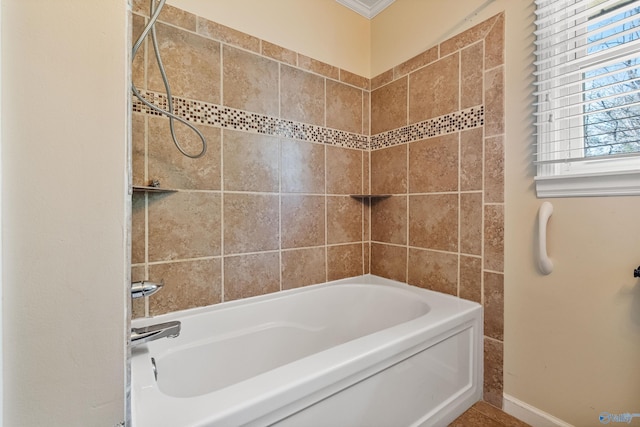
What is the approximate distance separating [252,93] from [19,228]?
4.17 ft

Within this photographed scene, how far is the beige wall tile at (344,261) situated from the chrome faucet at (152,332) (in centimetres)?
96

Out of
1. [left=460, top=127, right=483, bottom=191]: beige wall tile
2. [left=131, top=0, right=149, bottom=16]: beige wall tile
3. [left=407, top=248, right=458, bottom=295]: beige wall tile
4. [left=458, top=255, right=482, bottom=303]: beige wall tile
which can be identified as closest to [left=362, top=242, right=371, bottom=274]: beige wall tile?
[left=407, top=248, right=458, bottom=295]: beige wall tile

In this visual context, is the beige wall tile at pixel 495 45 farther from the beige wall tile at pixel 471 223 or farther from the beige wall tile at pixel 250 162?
the beige wall tile at pixel 250 162

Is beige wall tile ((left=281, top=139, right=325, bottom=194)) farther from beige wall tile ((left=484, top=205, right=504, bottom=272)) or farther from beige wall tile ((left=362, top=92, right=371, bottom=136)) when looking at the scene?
beige wall tile ((left=484, top=205, right=504, bottom=272))

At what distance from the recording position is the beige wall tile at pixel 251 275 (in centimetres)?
139

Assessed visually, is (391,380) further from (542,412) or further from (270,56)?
(270,56)

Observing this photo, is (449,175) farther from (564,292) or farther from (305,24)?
(305,24)

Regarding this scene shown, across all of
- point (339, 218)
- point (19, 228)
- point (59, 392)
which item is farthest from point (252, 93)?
point (59, 392)

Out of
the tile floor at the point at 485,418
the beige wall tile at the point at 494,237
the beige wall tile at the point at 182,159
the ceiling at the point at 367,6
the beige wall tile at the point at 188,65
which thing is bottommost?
the tile floor at the point at 485,418

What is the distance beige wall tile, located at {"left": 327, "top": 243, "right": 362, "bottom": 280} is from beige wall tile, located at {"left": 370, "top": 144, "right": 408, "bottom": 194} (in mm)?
433

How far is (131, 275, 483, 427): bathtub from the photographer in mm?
688

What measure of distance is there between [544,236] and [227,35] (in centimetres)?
169

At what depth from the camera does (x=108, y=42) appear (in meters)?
0.39

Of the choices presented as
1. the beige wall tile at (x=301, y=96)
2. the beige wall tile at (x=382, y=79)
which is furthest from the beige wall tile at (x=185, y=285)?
the beige wall tile at (x=382, y=79)
